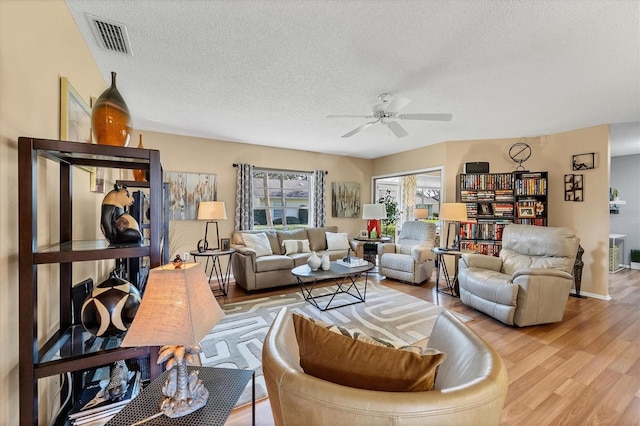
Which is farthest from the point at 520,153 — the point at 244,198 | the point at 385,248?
the point at 244,198

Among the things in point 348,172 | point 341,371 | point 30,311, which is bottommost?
point 341,371

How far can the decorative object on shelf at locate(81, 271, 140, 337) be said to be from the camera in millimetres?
1085

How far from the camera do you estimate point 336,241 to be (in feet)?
17.0

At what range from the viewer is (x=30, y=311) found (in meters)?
0.95

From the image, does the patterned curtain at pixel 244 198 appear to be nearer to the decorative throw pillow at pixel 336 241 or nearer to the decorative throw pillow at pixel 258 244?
the decorative throw pillow at pixel 258 244

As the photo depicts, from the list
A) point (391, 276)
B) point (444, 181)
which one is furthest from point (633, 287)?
point (391, 276)

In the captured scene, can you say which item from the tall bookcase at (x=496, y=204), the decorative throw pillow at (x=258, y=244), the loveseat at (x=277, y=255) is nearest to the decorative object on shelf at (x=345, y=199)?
the loveseat at (x=277, y=255)

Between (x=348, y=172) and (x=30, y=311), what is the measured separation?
5807 mm

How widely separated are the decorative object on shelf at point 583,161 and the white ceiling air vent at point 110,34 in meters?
5.65

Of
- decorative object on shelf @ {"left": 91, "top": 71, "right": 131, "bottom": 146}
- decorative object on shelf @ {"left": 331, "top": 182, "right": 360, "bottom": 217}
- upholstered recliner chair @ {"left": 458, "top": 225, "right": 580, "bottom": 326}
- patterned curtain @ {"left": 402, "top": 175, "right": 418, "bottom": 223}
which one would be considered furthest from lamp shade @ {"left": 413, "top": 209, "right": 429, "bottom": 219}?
decorative object on shelf @ {"left": 91, "top": 71, "right": 131, "bottom": 146}

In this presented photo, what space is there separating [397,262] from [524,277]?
77.6 inches

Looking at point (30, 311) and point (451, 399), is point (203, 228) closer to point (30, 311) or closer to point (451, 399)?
point (30, 311)

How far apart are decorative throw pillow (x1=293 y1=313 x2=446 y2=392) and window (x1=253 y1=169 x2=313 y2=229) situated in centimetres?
453

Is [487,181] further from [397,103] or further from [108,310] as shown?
[108,310]
